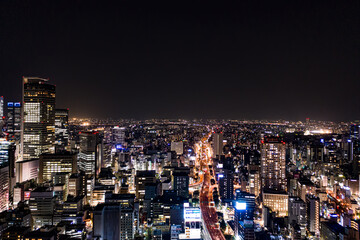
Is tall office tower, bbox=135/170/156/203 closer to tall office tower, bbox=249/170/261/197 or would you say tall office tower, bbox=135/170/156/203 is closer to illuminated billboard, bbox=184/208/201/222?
illuminated billboard, bbox=184/208/201/222

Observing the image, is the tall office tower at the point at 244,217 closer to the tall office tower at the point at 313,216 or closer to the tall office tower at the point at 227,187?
the tall office tower at the point at 313,216

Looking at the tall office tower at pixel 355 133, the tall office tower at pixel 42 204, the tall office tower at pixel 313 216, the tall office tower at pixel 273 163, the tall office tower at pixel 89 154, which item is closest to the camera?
the tall office tower at pixel 313 216

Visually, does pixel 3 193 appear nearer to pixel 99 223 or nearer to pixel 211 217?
pixel 99 223

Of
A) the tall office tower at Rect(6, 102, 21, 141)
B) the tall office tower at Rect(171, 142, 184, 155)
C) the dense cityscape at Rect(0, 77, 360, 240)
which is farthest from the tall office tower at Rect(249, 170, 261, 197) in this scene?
the tall office tower at Rect(6, 102, 21, 141)

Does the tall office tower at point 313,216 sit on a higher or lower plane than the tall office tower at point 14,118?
lower

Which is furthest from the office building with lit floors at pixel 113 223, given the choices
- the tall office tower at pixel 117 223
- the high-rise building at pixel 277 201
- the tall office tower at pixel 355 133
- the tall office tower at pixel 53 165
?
the tall office tower at pixel 355 133

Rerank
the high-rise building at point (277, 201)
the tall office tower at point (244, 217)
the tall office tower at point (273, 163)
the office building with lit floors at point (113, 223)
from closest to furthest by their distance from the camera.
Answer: the tall office tower at point (244, 217) < the office building with lit floors at point (113, 223) < the high-rise building at point (277, 201) < the tall office tower at point (273, 163)

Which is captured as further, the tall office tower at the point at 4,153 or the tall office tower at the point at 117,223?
the tall office tower at the point at 4,153
